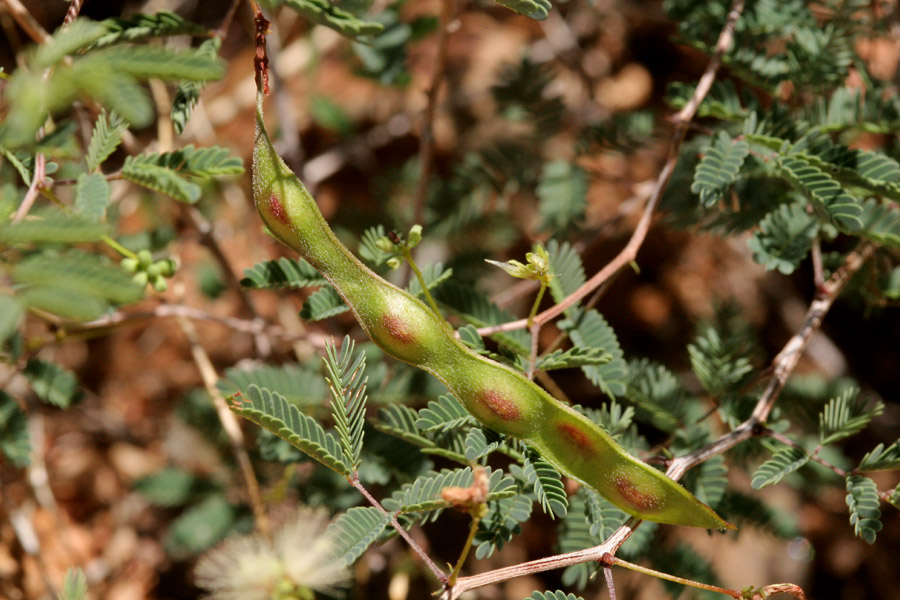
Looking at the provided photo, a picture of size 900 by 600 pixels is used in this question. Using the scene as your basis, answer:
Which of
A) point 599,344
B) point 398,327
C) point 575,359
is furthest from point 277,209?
point 599,344

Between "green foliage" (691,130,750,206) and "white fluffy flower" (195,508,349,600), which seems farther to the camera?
"white fluffy flower" (195,508,349,600)

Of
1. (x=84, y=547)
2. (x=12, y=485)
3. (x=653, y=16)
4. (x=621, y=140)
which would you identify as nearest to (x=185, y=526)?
(x=84, y=547)

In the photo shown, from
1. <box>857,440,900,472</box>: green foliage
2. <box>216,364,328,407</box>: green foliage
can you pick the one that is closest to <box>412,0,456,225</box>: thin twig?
<box>216,364,328,407</box>: green foliage

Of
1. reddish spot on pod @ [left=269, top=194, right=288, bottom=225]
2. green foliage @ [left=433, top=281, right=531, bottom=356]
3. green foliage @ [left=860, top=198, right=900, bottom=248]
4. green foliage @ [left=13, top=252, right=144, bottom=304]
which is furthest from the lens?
green foliage @ [left=433, top=281, right=531, bottom=356]

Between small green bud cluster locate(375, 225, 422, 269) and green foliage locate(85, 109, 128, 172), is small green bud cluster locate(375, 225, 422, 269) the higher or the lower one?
the lower one

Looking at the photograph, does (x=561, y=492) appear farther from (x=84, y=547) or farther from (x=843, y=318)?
(x=84, y=547)

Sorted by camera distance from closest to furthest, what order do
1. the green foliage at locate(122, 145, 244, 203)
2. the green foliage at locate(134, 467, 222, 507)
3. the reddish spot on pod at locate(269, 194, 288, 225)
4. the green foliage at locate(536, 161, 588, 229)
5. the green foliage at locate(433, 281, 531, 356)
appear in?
the reddish spot on pod at locate(269, 194, 288, 225)
the green foliage at locate(122, 145, 244, 203)
the green foliage at locate(433, 281, 531, 356)
the green foliage at locate(536, 161, 588, 229)
the green foliage at locate(134, 467, 222, 507)

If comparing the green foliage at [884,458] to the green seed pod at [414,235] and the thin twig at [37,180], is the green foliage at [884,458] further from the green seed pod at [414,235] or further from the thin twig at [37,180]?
the thin twig at [37,180]

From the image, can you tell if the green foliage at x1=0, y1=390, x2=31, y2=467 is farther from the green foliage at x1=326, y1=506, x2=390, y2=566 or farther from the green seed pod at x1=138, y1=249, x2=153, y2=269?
the green foliage at x1=326, y1=506, x2=390, y2=566
